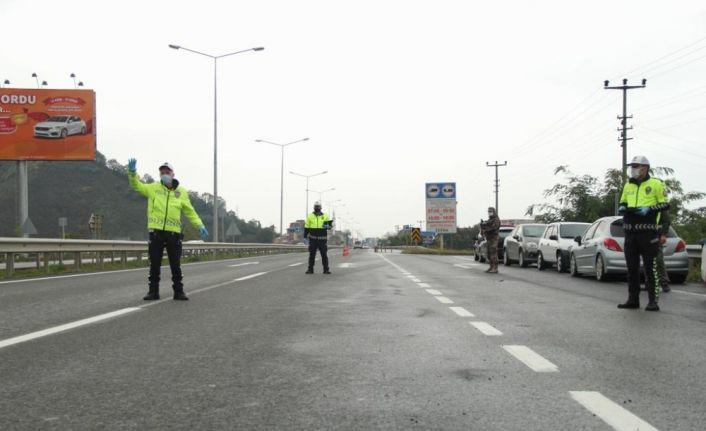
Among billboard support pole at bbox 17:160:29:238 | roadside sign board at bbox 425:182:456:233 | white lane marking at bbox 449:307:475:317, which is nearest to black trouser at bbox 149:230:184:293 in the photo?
white lane marking at bbox 449:307:475:317

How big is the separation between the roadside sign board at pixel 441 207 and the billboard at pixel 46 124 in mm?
25813

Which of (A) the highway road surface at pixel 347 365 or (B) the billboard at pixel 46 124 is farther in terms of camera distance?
(B) the billboard at pixel 46 124

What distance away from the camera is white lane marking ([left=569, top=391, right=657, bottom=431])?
143 inches

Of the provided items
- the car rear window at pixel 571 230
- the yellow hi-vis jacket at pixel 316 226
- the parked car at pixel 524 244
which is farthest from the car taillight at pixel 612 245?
the parked car at pixel 524 244

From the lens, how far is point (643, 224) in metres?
9.45

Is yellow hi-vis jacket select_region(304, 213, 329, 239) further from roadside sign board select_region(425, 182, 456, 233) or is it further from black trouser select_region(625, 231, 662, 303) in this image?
roadside sign board select_region(425, 182, 456, 233)

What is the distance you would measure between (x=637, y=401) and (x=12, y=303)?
8.24 meters

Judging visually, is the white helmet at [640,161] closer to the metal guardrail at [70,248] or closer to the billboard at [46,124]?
the metal guardrail at [70,248]

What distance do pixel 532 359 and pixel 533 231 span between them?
1924cm

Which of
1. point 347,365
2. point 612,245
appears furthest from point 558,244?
point 347,365

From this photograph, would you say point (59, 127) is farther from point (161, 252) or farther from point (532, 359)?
point (532, 359)

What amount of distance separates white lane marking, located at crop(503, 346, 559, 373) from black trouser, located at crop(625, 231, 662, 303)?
409 cm

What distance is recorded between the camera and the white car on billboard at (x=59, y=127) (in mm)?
37594

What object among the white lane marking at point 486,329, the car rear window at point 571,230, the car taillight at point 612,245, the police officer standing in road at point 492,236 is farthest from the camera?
the car rear window at point 571,230
